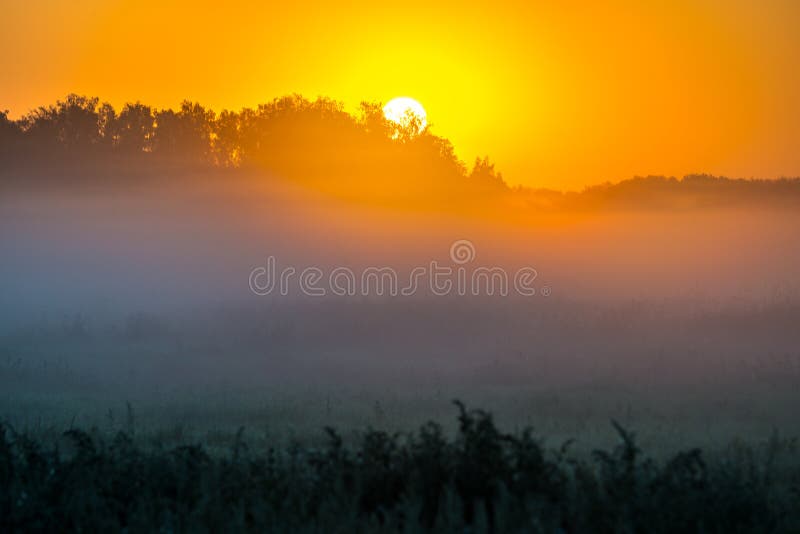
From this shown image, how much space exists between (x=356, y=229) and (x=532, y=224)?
8.84 metres

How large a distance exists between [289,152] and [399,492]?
159 feet

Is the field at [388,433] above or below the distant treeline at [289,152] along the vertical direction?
below

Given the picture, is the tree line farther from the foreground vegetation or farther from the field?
the foreground vegetation

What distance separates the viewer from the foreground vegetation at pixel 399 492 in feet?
31.5

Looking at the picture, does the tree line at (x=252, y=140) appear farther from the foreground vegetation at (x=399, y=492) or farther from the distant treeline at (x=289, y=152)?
the foreground vegetation at (x=399, y=492)

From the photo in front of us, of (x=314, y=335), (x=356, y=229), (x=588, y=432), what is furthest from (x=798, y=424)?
(x=356, y=229)

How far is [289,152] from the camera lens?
58.2 meters

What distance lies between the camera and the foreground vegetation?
378 inches

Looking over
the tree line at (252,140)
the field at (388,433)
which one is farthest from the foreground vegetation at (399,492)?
the tree line at (252,140)

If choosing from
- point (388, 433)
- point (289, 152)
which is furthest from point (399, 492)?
point (289, 152)

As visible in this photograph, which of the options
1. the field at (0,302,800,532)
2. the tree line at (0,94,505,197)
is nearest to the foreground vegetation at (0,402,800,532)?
the field at (0,302,800,532)

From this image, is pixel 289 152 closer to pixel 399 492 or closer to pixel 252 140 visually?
pixel 252 140

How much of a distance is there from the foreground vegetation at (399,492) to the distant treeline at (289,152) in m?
46.3

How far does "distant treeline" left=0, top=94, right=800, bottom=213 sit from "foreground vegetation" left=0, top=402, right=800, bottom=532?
1822 inches
